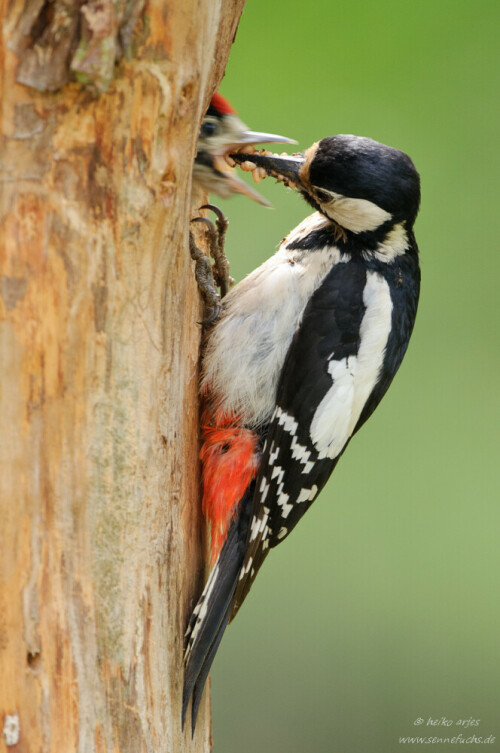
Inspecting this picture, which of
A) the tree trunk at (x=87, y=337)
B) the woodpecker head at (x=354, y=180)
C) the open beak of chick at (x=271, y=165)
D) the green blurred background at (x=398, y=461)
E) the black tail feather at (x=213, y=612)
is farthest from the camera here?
→ the green blurred background at (x=398, y=461)

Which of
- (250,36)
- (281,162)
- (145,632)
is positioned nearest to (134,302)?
(145,632)

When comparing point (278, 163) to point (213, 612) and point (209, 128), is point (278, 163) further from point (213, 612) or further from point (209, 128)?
point (213, 612)

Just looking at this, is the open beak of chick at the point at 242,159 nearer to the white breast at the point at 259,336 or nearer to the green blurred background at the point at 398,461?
the white breast at the point at 259,336

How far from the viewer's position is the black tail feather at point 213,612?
5.03 feet

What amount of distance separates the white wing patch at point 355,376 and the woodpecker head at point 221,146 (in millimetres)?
307

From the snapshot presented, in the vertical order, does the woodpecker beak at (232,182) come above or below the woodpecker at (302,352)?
above

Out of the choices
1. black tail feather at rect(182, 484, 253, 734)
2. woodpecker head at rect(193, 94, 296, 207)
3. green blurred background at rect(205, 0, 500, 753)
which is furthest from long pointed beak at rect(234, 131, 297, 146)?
green blurred background at rect(205, 0, 500, 753)

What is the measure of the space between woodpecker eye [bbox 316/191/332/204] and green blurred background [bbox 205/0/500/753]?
4.28 feet

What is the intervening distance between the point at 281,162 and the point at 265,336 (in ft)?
1.26

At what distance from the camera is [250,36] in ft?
10.7

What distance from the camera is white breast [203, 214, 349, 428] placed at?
175 cm

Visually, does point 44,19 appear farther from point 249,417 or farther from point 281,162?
point 249,417

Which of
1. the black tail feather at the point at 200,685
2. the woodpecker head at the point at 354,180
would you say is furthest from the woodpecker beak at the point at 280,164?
the black tail feather at the point at 200,685

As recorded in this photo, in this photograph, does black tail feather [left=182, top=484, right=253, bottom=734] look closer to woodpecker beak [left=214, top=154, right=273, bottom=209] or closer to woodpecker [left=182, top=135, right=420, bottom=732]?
woodpecker [left=182, top=135, right=420, bottom=732]
